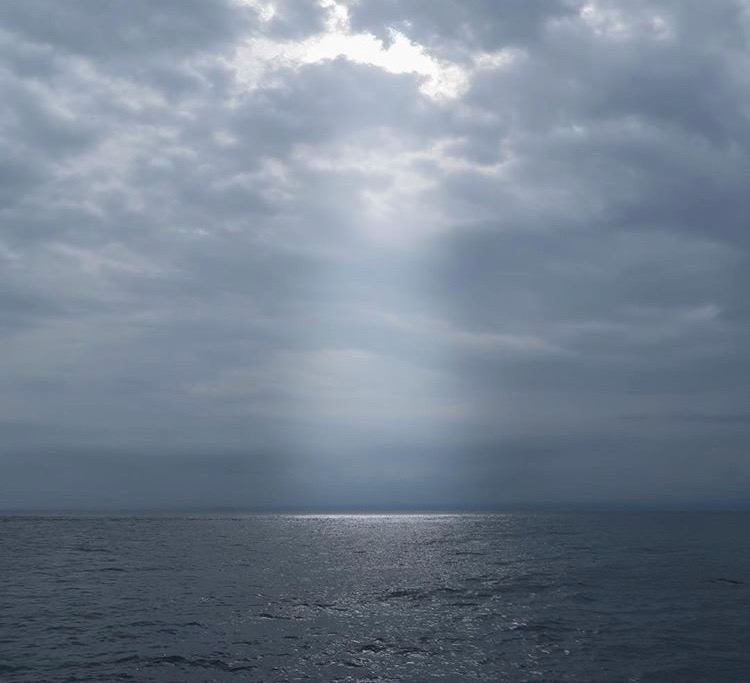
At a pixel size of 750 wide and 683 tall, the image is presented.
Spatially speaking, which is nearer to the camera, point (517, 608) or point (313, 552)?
point (517, 608)

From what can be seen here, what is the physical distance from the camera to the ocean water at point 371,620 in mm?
29641

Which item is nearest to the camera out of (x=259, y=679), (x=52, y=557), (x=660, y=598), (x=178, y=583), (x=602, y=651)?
(x=259, y=679)

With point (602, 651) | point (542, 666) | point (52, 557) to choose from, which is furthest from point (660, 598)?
point (52, 557)

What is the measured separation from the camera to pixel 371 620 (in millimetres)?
40094

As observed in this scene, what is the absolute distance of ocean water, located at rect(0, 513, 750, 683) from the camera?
97.2 ft

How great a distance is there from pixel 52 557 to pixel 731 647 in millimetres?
70002

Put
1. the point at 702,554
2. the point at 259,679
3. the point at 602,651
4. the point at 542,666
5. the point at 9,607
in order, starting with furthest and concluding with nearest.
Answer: the point at 702,554 → the point at 9,607 → the point at 602,651 → the point at 542,666 → the point at 259,679

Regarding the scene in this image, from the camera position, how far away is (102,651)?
3200cm

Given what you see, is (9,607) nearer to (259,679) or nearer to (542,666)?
(259,679)

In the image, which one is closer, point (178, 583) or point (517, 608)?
point (517, 608)

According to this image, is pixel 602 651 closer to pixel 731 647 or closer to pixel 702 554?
pixel 731 647

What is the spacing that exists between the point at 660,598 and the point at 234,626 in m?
31.1

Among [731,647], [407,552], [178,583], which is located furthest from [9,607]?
[407,552]

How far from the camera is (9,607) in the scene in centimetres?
4391
